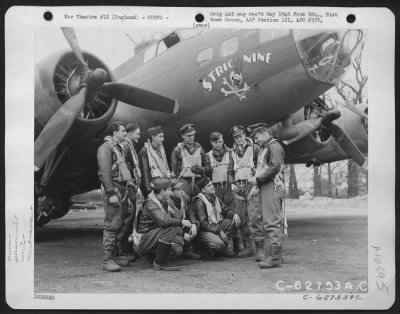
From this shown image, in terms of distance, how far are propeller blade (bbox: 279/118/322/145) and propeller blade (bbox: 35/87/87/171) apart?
2102 millimetres

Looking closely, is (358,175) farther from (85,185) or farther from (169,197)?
(85,185)

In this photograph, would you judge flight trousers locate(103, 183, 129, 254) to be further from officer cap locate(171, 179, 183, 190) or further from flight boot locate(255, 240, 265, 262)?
flight boot locate(255, 240, 265, 262)

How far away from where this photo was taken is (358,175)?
522 cm

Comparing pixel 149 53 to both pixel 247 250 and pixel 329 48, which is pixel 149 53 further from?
pixel 247 250

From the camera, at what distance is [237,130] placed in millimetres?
5262

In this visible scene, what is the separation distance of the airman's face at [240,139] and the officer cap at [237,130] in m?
0.03

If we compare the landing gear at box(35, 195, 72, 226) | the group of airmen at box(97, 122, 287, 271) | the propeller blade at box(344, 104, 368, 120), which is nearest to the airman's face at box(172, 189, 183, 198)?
the group of airmen at box(97, 122, 287, 271)

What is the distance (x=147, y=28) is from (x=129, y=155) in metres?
1.25

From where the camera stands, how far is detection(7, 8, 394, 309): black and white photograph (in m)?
5.00

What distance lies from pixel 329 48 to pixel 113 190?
2544 millimetres

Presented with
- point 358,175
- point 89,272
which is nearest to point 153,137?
point 89,272

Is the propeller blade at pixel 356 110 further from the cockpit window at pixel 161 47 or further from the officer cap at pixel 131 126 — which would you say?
the officer cap at pixel 131 126

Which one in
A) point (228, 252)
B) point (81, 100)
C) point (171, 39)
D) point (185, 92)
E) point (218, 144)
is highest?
point (171, 39)

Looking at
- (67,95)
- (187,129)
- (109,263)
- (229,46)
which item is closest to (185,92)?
(187,129)
